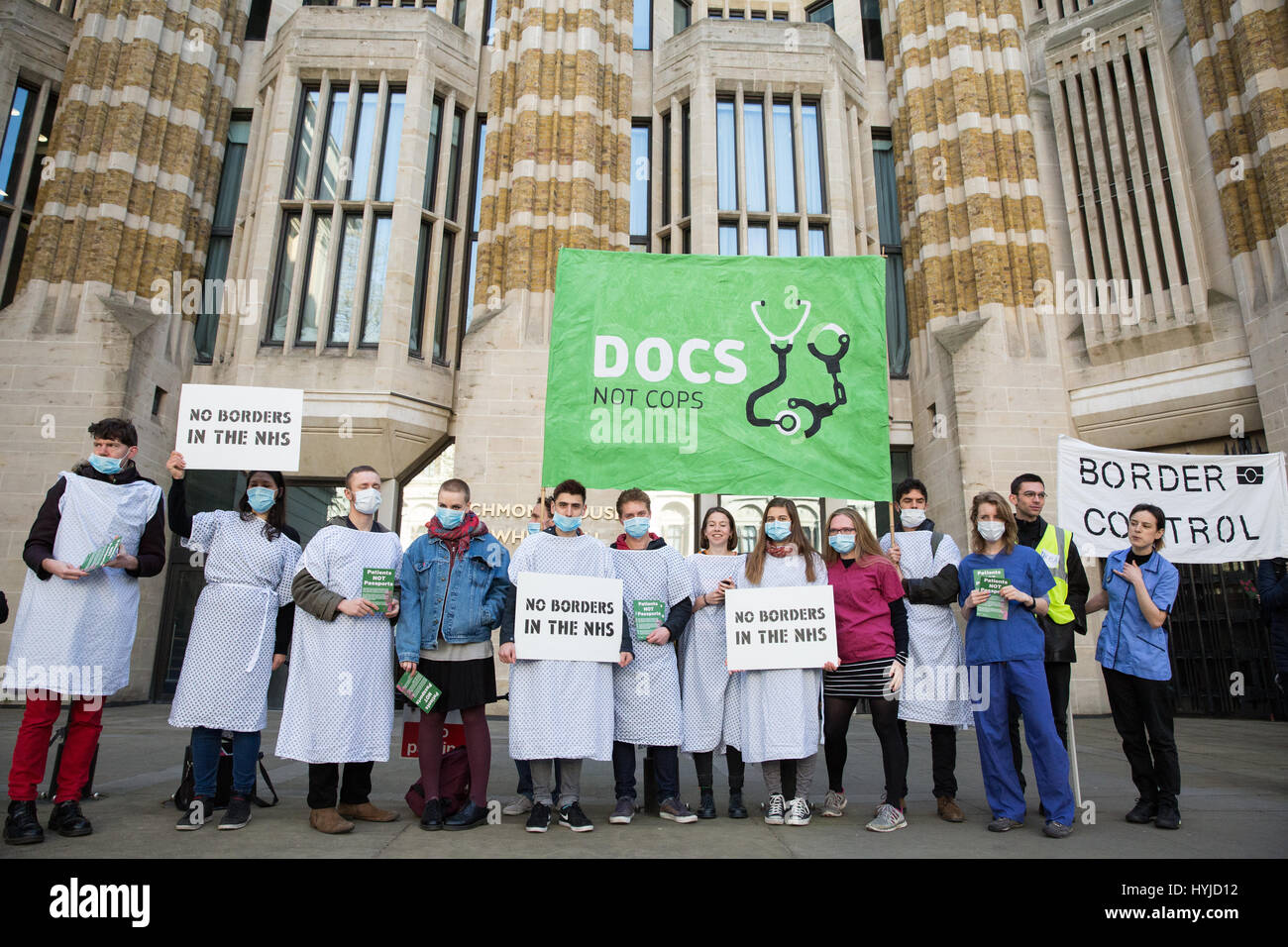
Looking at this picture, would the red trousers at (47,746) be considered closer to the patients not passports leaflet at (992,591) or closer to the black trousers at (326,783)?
the black trousers at (326,783)

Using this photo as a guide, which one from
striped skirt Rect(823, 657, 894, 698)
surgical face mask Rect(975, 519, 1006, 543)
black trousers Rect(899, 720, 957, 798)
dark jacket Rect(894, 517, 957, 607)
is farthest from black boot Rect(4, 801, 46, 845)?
surgical face mask Rect(975, 519, 1006, 543)

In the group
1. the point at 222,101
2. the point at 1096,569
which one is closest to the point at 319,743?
the point at 1096,569

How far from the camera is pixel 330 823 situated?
14.7 feet

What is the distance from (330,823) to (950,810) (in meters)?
3.81

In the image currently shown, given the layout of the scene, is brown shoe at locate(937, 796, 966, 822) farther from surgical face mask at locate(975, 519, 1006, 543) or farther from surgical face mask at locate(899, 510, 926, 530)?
surgical face mask at locate(899, 510, 926, 530)

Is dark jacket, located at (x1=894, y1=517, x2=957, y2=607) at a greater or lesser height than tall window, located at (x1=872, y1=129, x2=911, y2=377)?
lesser

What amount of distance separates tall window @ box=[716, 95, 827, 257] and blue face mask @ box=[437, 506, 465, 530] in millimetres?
11413

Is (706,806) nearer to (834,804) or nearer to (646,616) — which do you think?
(834,804)

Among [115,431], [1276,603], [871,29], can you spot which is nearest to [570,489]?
[115,431]

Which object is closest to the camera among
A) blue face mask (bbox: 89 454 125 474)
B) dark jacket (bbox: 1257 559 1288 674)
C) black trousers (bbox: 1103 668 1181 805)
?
blue face mask (bbox: 89 454 125 474)

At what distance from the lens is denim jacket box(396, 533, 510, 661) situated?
488 cm

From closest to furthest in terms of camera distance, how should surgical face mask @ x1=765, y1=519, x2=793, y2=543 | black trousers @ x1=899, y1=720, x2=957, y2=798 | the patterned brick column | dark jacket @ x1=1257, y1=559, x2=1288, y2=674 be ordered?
black trousers @ x1=899, y1=720, x2=957, y2=798 → surgical face mask @ x1=765, y1=519, x2=793, y2=543 → dark jacket @ x1=1257, y1=559, x2=1288, y2=674 → the patterned brick column

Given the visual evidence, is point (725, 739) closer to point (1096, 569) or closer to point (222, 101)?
point (1096, 569)

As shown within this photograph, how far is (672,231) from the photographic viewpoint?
1537 centimetres
